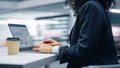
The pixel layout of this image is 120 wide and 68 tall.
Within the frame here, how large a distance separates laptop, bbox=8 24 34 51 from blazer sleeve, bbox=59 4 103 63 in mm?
530

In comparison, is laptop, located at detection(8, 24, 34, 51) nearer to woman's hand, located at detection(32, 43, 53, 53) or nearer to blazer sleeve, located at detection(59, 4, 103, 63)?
woman's hand, located at detection(32, 43, 53, 53)

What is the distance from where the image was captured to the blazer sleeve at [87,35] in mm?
1159

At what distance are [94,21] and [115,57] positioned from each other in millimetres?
266

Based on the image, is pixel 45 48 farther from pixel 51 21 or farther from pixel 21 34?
pixel 51 21

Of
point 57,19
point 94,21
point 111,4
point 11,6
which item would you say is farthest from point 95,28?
point 11,6

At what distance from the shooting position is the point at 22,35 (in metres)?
1.70

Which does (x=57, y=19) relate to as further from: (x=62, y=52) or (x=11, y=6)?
(x=62, y=52)

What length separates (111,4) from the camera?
1.49 meters

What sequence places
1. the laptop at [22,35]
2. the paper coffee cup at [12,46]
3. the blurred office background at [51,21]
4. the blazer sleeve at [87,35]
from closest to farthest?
1. the blazer sleeve at [87,35]
2. the paper coffee cup at [12,46]
3. the laptop at [22,35]
4. the blurred office background at [51,21]

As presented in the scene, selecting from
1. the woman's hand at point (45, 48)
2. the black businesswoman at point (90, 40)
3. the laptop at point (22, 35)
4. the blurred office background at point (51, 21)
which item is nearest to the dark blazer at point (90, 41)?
the black businesswoman at point (90, 40)

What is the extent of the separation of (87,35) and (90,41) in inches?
1.3

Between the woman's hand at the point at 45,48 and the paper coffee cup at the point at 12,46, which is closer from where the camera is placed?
the paper coffee cup at the point at 12,46

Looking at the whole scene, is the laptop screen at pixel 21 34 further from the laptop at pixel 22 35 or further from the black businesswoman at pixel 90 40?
the black businesswoman at pixel 90 40

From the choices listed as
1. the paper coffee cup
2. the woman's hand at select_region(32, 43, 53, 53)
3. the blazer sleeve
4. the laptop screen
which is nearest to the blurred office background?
the laptop screen
